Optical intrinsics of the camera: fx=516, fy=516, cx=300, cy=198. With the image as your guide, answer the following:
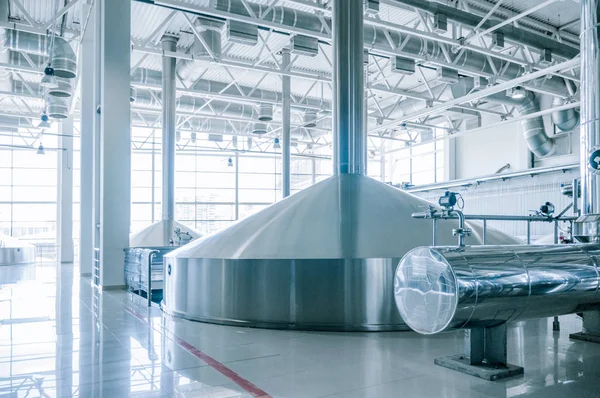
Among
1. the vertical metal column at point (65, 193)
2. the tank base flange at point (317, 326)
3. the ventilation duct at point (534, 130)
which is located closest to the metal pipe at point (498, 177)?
the ventilation duct at point (534, 130)

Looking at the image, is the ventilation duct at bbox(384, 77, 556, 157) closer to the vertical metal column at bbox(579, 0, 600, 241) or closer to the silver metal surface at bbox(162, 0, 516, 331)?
the silver metal surface at bbox(162, 0, 516, 331)

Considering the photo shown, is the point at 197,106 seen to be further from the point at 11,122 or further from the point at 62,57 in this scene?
the point at 11,122

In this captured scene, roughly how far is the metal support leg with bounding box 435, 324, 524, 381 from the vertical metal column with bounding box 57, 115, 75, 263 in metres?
19.6

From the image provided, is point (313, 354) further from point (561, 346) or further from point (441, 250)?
point (561, 346)

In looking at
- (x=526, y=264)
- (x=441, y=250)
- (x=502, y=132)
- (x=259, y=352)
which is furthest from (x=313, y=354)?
(x=502, y=132)

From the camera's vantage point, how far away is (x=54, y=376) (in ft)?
13.9

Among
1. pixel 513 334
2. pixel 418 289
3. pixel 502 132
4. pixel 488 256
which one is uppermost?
pixel 502 132

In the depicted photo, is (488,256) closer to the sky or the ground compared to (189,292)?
closer to the sky

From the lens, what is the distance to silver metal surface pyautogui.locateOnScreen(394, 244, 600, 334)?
3975mm

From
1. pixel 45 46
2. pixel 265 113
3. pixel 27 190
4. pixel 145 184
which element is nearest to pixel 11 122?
pixel 27 190

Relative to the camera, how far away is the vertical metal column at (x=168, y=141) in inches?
561

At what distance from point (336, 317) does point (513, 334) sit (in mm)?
2006

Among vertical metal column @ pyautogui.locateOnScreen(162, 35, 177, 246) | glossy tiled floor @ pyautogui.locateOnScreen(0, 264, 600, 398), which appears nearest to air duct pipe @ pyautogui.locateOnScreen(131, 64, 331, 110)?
vertical metal column @ pyautogui.locateOnScreen(162, 35, 177, 246)

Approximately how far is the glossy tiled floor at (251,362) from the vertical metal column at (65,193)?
1508 centimetres
